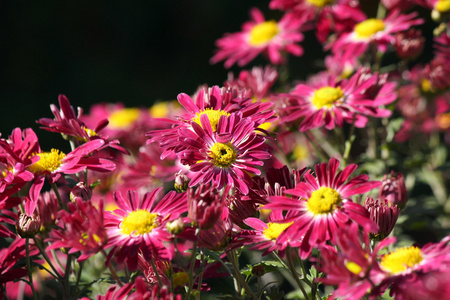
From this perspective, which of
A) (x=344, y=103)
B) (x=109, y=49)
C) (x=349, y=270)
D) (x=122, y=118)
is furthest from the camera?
(x=109, y=49)

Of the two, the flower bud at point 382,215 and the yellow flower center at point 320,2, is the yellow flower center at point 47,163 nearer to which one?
the flower bud at point 382,215

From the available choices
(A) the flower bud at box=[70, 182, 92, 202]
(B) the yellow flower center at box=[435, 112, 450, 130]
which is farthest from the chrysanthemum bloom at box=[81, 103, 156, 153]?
(B) the yellow flower center at box=[435, 112, 450, 130]

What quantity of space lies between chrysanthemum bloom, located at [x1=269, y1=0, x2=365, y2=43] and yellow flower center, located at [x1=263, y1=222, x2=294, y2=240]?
77 cm

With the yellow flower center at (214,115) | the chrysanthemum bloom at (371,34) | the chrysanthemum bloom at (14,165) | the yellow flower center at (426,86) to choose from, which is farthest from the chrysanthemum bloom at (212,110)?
the yellow flower center at (426,86)

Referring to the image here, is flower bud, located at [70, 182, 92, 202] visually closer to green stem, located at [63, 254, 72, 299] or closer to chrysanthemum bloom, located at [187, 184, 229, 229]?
green stem, located at [63, 254, 72, 299]

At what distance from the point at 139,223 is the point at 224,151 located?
0.20 meters

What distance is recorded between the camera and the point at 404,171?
156 centimetres

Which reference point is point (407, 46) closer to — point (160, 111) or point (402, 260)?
point (402, 260)

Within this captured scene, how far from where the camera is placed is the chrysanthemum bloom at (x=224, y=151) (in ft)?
2.98

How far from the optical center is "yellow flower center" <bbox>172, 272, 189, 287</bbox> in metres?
0.95

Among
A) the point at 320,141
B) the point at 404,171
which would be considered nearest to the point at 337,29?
the point at 320,141

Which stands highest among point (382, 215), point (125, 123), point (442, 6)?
point (442, 6)

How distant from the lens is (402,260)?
778mm

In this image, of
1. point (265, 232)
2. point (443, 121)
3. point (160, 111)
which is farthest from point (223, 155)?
point (443, 121)
